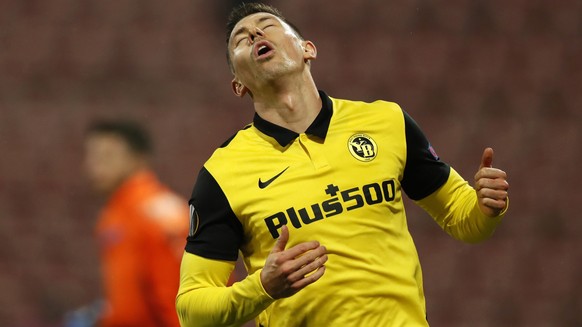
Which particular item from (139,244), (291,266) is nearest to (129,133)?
(139,244)

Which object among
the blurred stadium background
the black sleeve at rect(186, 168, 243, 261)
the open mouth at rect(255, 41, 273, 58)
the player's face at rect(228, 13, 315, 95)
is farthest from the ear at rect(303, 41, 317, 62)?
the blurred stadium background

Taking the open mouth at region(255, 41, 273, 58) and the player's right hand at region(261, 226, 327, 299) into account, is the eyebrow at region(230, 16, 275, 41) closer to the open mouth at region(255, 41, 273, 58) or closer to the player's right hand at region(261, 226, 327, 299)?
the open mouth at region(255, 41, 273, 58)

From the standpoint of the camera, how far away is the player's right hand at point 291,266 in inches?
91.9

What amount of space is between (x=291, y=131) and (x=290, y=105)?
75 mm

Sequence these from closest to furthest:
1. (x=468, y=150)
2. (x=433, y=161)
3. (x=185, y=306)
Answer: (x=185, y=306) → (x=433, y=161) → (x=468, y=150)

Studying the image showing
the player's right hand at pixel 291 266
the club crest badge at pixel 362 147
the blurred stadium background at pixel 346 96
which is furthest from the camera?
the blurred stadium background at pixel 346 96

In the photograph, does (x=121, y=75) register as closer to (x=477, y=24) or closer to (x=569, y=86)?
(x=477, y=24)

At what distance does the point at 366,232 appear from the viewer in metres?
2.69

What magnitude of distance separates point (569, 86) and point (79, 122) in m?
→ 3.52

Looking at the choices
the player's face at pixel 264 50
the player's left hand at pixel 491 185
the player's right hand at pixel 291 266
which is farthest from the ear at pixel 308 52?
the player's right hand at pixel 291 266

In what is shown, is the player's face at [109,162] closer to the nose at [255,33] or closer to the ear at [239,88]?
the ear at [239,88]

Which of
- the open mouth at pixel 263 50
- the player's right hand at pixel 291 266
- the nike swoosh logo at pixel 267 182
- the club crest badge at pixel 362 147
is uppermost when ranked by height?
the open mouth at pixel 263 50

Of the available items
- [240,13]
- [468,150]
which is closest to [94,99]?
[468,150]

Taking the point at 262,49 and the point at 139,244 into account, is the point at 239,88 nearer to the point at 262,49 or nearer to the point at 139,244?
the point at 262,49
